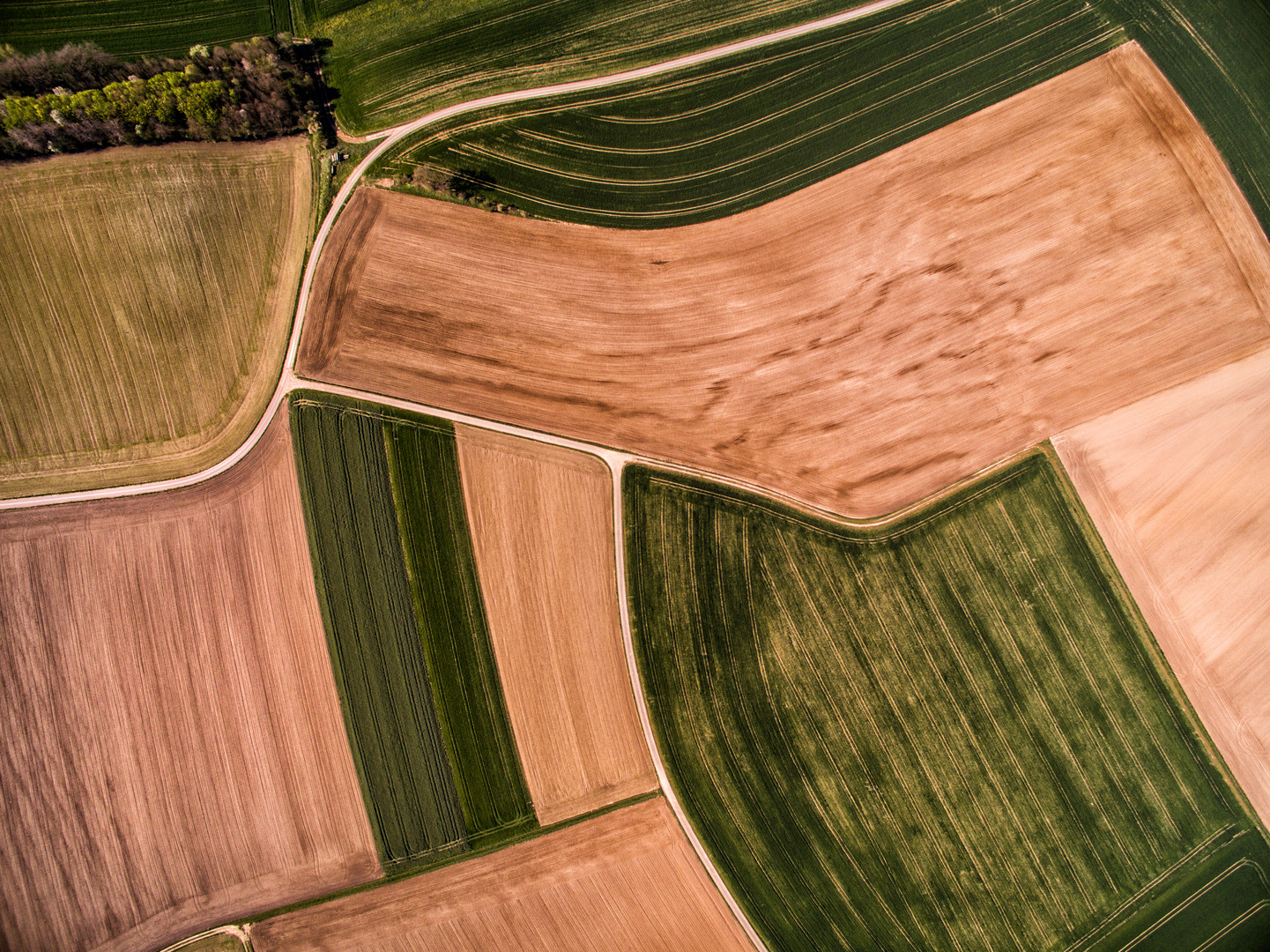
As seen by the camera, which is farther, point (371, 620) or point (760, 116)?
point (371, 620)

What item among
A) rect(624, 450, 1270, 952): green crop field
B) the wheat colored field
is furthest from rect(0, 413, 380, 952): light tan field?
rect(624, 450, 1270, 952): green crop field

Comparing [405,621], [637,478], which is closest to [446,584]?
[405,621]

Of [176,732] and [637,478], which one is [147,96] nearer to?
[637,478]

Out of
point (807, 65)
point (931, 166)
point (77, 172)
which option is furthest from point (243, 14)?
point (931, 166)

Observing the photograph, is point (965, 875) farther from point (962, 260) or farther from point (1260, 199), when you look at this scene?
point (1260, 199)

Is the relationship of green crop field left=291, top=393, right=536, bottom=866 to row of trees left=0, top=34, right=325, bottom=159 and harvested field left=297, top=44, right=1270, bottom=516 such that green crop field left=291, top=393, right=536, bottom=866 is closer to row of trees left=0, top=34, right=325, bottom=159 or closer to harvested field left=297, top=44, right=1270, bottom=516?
harvested field left=297, top=44, right=1270, bottom=516

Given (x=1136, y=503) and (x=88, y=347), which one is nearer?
(x=1136, y=503)

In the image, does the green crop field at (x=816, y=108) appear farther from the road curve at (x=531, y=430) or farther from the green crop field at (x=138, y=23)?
the green crop field at (x=138, y=23)

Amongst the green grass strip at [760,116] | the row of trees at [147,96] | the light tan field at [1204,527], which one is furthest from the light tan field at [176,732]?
the light tan field at [1204,527]
